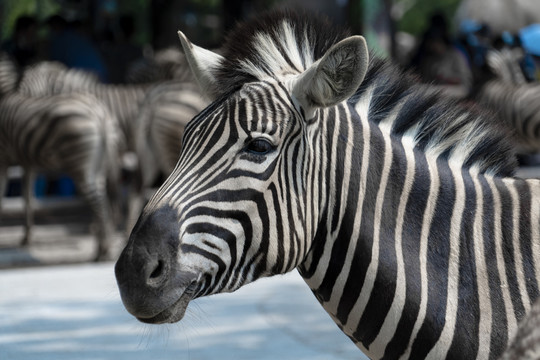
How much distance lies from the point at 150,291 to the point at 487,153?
1241 mm

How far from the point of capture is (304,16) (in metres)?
2.93

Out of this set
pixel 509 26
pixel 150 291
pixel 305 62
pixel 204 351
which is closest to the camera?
pixel 150 291

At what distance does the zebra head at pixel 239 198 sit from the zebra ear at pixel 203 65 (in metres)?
0.23

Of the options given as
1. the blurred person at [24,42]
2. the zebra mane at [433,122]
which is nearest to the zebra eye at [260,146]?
the zebra mane at [433,122]

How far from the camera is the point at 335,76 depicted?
2557mm

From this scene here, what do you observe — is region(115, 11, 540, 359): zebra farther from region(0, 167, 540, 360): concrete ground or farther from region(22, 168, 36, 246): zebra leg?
region(22, 168, 36, 246): zebra leg

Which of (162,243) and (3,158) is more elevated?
(162,243)

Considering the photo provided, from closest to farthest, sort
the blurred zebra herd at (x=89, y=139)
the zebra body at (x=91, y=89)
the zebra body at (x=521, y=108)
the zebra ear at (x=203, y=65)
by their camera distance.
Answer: the zebra ear at (x=203, y=65) → the blurred zebra herd at (x=89, y=139) → the zebra body at (x=91, y=89) → the zebra body at (x=521, y=108)

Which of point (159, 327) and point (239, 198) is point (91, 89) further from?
point (239, 198)

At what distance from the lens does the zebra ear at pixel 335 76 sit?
8.26ft

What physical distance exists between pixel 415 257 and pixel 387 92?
1.88ft

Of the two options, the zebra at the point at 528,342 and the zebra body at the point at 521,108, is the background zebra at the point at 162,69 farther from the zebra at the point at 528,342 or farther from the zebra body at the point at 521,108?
the zebra at the point at 528,342

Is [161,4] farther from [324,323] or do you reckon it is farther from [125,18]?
[324,323]

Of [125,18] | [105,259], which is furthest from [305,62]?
[125,18]
